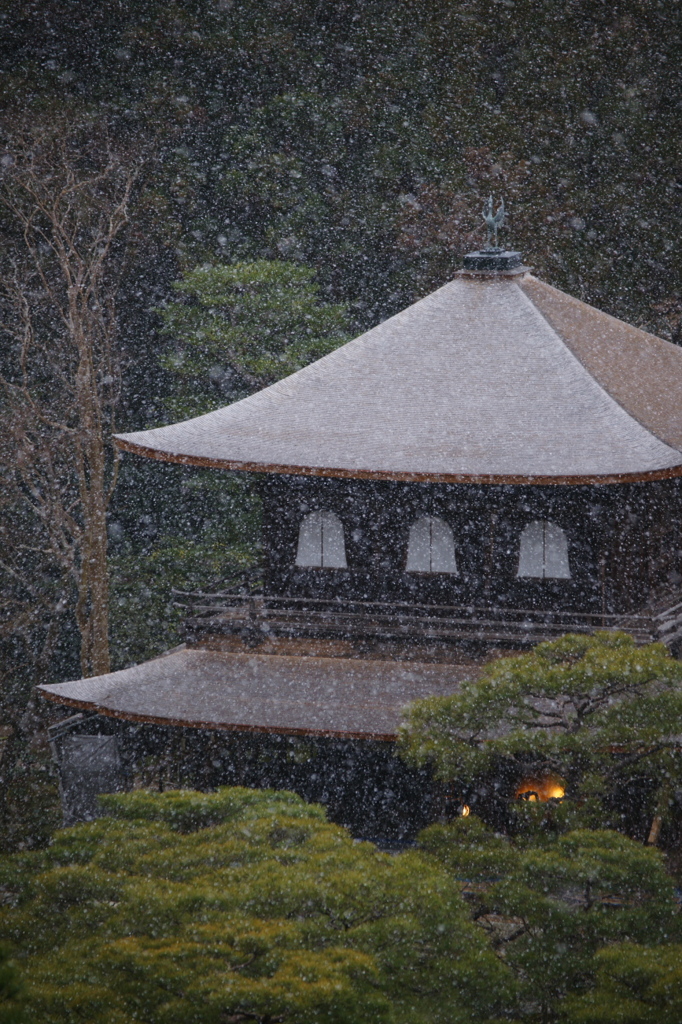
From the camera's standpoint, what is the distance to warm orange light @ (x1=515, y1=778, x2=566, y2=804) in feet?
33.8

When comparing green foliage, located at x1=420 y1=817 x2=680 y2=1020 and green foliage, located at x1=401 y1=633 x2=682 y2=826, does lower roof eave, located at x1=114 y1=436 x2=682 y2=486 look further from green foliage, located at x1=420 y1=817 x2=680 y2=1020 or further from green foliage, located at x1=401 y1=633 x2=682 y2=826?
green foliage, located at x1=420 y1=817 x2=680 y2=1020

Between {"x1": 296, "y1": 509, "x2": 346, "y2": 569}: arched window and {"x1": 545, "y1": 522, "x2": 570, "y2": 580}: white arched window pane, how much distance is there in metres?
2.00

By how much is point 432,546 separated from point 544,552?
1.08m

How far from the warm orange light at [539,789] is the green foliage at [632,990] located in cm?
442

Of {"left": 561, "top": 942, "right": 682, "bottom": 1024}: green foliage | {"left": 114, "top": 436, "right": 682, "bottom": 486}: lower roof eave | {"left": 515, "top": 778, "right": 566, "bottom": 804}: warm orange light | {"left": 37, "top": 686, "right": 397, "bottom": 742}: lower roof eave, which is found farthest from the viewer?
{"left": 515, "top": 778, "right": 566, "bottom": 804}: warm orange light

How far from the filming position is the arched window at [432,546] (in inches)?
435

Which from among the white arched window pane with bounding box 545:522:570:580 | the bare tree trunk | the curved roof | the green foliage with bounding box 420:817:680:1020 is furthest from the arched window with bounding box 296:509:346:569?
the bare tree trunk

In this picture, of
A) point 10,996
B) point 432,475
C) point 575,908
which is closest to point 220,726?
point 432,475

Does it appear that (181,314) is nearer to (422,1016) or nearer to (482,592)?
(482,592)

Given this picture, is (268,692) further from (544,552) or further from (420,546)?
(544,552)

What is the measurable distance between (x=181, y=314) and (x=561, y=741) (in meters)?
12.4

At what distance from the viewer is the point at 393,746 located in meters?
10.4

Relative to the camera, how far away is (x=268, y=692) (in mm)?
10328

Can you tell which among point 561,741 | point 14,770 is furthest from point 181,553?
point 561,741
